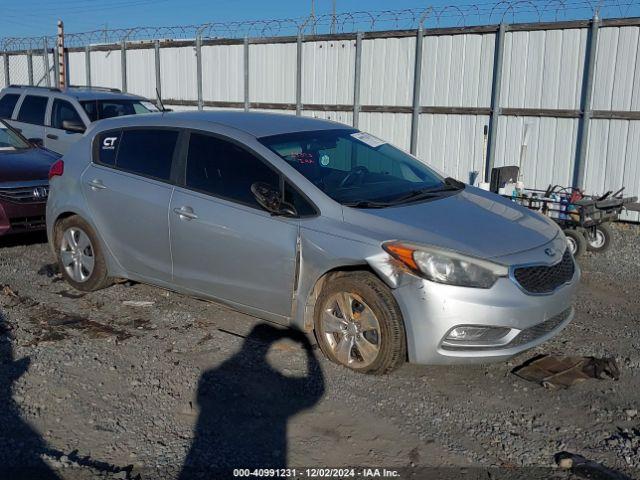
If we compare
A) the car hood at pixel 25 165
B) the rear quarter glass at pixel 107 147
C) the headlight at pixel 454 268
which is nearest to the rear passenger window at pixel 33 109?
the car hood at pixel 25 165

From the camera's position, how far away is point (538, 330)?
457 cm

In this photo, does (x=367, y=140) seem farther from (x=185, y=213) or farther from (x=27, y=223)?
(x=27, y=223)

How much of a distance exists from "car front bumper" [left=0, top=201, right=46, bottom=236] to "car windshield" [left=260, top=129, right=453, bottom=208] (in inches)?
153

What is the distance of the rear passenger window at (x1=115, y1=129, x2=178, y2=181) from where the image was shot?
576cm

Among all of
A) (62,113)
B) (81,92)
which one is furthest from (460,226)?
(81,92)

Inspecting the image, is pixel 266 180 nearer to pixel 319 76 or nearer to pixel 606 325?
pixel 606 325

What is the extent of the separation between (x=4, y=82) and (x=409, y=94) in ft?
49.5

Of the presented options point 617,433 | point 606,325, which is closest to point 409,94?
point 606,325

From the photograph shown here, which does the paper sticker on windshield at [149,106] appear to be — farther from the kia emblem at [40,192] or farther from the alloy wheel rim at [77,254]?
the alloy wheel rim at [77,254]

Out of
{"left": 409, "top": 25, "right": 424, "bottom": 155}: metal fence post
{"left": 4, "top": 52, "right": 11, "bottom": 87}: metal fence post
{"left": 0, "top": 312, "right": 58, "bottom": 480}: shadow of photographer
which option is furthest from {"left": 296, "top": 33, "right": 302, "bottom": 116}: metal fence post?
{"left": 4, "top": 52, "right": 11, "bottom": 87}: metal fence post

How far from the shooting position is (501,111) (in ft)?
36.3

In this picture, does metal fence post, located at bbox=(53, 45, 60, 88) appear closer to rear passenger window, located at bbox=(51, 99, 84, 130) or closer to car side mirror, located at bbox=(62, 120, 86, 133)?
rear passenger window, located at bbox=(51, 99, 84, 130)

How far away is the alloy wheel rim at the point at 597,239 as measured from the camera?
857cm

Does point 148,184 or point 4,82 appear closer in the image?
point 148,184
